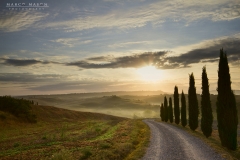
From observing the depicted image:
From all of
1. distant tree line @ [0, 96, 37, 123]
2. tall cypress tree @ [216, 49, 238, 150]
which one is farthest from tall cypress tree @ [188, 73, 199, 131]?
distant tree line @ [0, 96, 37, 123]

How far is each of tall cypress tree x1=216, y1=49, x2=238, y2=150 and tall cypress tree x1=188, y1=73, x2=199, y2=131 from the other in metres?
13.8

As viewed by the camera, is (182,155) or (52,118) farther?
(52,118)

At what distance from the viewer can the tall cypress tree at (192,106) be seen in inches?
1323

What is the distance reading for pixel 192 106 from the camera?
3531 cm

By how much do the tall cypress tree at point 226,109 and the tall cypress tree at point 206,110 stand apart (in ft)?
20.9

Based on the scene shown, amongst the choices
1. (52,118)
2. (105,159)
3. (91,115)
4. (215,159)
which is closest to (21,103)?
(52,118)

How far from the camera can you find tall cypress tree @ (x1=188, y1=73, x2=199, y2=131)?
1323 inches

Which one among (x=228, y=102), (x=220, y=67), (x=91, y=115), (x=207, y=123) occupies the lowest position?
(x=91, y=115)

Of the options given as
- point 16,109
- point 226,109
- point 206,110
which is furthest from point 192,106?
point 16,109

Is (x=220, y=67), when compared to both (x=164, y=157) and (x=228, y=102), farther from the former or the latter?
(x=164, y=157)

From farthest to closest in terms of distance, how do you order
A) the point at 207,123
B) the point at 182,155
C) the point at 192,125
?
the point at 192,125, the point at 207,123, the point at 182,155

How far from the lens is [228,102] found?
19.8 meters

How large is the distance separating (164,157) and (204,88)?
726 inches

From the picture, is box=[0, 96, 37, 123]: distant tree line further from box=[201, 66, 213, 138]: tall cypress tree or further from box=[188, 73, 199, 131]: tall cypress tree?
box=[201, 66, 213, 138]: tall cypress tree
